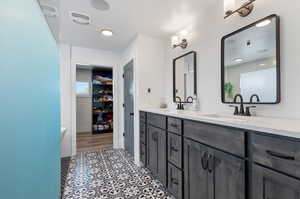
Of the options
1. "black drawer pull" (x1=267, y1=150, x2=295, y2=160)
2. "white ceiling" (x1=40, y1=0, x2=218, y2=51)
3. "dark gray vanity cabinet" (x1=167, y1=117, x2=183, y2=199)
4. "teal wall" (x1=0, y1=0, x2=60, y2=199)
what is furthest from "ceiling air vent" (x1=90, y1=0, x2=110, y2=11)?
"black drawer pull" (x1=267, y1=150, x2=295, y2=160)

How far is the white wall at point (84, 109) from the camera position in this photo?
5016 millimetres

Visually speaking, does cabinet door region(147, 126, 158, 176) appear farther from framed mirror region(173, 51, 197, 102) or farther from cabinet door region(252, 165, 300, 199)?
cabinet door region(252, 165, 300, 199)

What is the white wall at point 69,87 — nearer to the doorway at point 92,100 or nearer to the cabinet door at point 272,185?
the doorway at point 92,100

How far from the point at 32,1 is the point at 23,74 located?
0.39 metres

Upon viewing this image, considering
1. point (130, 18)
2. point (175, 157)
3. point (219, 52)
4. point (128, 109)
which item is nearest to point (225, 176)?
point (175, 157)

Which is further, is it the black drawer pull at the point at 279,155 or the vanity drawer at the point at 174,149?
the vanity drawer at the point at 174,149

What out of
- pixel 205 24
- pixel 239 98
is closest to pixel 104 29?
pixel 205 24

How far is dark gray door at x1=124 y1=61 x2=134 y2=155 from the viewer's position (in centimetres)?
293

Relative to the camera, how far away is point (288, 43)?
1.12m

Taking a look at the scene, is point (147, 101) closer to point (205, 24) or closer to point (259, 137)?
point (205, 24)

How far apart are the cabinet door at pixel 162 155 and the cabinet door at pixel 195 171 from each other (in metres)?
0.38

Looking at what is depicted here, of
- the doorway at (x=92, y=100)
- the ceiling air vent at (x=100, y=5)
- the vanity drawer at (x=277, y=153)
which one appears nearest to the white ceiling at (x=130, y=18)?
the ceiling air vent at (x=100, y=5)

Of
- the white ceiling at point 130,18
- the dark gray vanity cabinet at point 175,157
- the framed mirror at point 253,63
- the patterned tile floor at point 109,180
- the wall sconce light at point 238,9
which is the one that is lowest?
the patterned tile floor at point 109,180

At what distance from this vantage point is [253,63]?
1.35 metres
